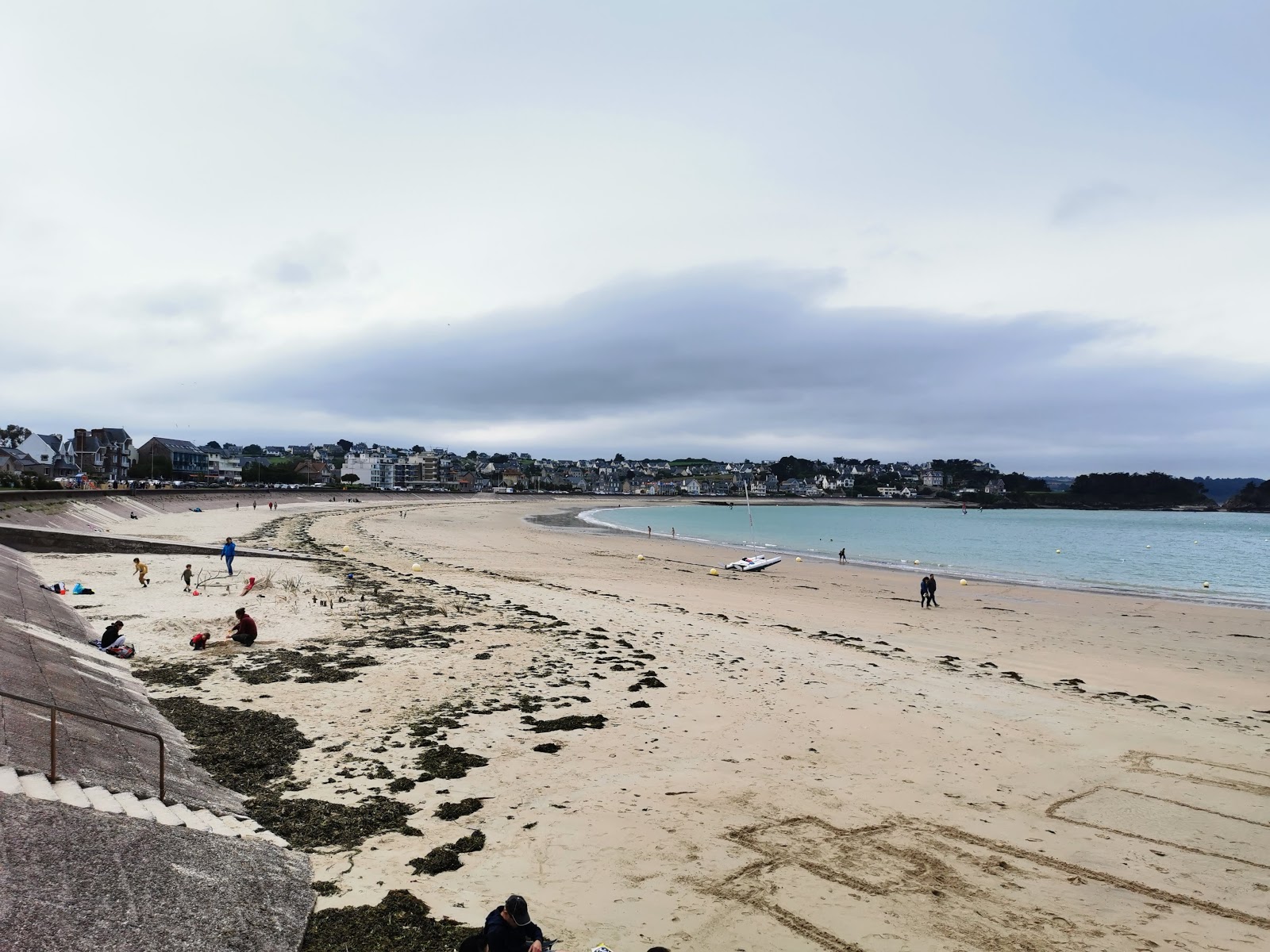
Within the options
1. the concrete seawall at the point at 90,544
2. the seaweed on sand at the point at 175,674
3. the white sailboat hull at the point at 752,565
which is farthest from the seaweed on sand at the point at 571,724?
the white sailboat hull at the point at 752,565

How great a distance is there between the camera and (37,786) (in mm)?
5902

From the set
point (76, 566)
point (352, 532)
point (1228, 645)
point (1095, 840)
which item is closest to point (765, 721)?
point (1095, 840)

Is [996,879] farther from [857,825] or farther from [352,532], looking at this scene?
[352,532]

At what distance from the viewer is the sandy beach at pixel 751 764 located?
6.52 metres

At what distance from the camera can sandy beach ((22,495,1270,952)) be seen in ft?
A: 21.4

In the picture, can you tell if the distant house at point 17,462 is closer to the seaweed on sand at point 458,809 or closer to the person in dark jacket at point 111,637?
the person in dark jacket at point 111,637

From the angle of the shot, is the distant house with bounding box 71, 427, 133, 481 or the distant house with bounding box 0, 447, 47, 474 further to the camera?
the distant house with bounding box 71, 427, 133, 481

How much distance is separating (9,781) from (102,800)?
711mm

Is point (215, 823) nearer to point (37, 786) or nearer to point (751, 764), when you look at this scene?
point (37, 786)

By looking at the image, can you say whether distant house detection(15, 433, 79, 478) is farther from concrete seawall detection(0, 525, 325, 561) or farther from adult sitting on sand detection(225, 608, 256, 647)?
adult sitting on sand detection(225, 608, 256, 647)

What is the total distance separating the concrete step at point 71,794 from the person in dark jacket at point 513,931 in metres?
3.68

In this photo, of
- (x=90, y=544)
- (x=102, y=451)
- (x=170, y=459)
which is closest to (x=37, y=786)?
(x=90, y=544)

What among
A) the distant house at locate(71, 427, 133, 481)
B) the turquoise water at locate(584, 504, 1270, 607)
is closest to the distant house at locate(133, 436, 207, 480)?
the distant house at locate(71, 427, 133, 481)

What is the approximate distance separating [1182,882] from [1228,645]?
1882 centimetres
